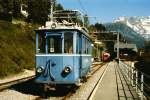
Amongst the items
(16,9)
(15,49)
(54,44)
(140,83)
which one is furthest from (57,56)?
(16,9)

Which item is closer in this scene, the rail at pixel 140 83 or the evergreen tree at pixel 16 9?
the rail at pixel 140 83

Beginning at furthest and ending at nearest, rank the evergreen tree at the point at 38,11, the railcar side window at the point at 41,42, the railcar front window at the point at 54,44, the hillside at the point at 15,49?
1. the evergreen tree at the point at 38,11
2. the hillside at the point at 15,49
3. the railcar side window at the point at 41,42
4. the railcar front window at the point at 54,44

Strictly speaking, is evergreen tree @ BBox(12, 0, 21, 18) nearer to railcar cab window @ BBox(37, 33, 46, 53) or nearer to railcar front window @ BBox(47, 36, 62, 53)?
railcar cab window @ BBox(37, 33, 46, 53)

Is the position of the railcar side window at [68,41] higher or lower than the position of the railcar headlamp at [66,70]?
higher

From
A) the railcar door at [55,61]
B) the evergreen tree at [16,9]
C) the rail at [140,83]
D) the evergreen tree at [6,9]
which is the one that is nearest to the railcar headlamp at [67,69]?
the railcar door at [55,61]

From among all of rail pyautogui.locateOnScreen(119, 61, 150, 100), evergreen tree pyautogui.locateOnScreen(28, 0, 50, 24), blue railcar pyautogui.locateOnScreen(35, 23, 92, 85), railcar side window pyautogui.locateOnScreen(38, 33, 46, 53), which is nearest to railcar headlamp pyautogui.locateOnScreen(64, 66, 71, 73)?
blue railcar pyautogui.locateOnScreen(35, 23, 92, 85)

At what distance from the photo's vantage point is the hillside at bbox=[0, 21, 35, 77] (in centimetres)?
3140

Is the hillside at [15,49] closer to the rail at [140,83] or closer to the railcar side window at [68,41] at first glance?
the rail at [140,83]

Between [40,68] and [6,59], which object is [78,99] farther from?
[6,59]

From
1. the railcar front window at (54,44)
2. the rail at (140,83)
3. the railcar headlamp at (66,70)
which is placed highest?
the railcar front window at (54,44)

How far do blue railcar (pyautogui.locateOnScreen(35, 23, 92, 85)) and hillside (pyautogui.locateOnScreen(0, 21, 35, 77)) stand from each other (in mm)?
11682

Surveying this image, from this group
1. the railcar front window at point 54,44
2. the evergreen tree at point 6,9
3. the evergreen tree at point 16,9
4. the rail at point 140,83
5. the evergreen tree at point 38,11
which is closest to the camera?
the rail at point 140,83

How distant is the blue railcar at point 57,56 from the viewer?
1697 cm

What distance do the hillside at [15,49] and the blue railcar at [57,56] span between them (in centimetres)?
1168
